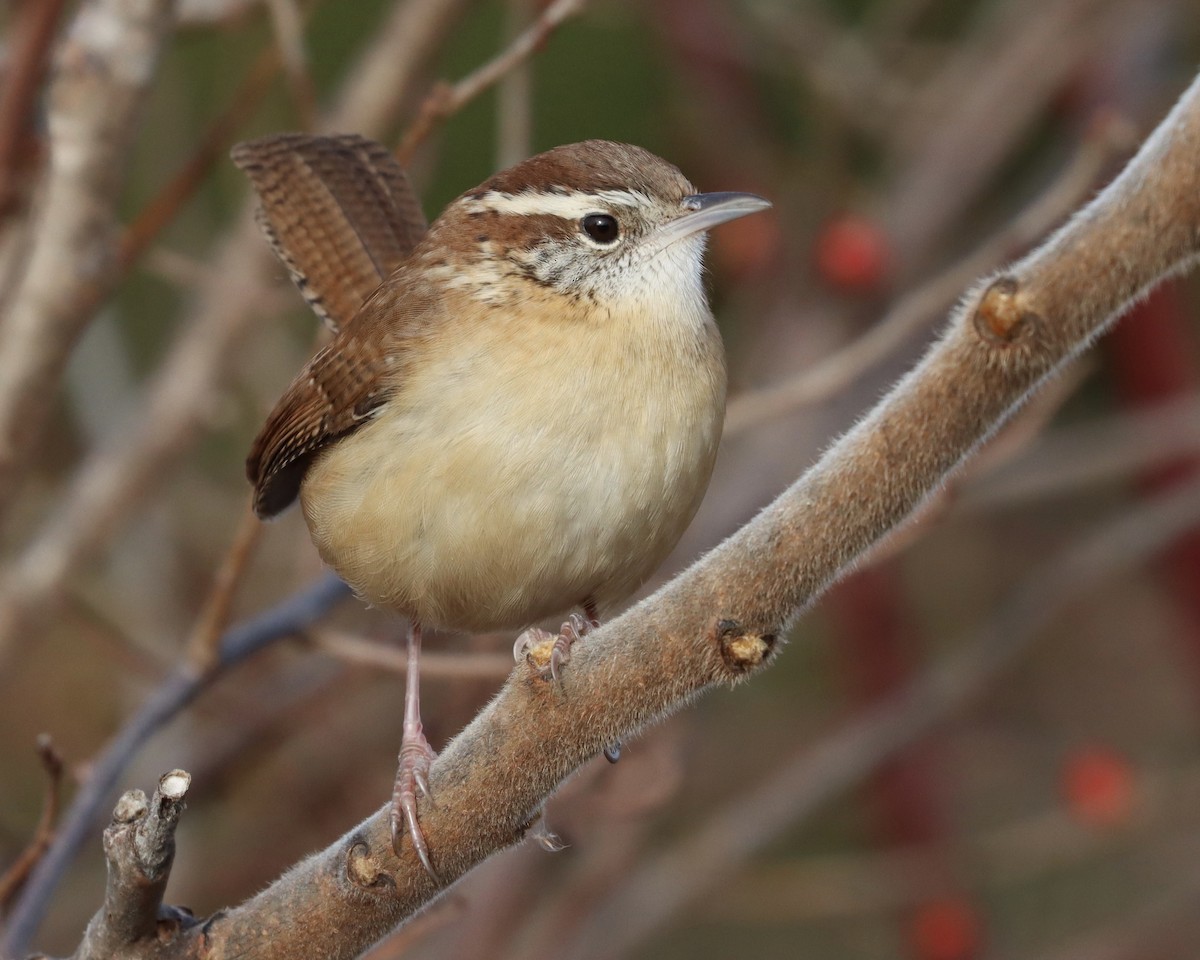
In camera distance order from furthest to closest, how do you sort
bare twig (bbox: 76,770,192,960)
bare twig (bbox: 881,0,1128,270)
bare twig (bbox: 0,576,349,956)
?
bare twig (bbox: 881,0,1128,270) < bare twig (bbox: 0,576,349,956) < bare twig (bbox: 76,770,192,960)

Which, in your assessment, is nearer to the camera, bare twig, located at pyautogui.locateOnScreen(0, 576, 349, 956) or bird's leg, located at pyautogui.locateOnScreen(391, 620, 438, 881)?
bird's leg, located at pyautogui.locateOnScreen(391, 620, 438, 881)

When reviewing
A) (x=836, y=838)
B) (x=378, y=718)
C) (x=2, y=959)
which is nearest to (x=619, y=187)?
(x=2, y=959)

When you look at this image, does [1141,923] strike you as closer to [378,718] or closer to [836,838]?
[836,838]

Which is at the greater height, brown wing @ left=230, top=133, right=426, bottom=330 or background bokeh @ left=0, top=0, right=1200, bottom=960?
brown wing @ left=230, top=133, right=426, bottom=330

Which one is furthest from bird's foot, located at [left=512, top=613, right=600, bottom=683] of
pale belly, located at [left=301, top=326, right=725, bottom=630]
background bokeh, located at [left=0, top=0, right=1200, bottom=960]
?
background bokeh, located at [left=0, top=0, right=1200, bottom=960]

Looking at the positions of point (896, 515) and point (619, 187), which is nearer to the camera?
point (896, 515)

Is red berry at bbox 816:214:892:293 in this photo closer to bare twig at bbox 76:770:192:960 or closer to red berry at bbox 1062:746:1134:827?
red berry at bbox 1062:746:1134:827

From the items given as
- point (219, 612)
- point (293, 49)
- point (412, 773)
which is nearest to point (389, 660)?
point (219, 612)
